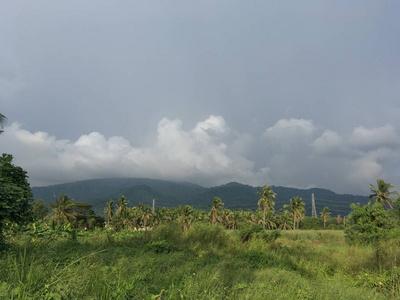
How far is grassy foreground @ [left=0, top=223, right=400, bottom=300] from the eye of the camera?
3199 mm

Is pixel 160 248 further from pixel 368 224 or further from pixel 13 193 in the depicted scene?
pixel 368 224

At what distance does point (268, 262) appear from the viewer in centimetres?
898

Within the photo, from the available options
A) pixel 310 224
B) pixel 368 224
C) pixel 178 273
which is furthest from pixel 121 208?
pixel 178 273

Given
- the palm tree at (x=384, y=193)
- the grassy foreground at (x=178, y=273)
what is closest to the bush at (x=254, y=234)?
the grassy foreground at (x=178, y=273)

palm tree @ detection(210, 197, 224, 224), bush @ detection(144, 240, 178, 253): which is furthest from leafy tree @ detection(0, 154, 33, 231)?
palm tree @ detection(210, 197, 224, 224)

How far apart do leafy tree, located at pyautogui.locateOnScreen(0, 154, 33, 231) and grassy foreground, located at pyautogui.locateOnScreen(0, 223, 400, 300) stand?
934 millimetres

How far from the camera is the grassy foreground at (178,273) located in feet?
10.5

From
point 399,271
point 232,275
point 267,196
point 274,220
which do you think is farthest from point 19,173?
point 274,220

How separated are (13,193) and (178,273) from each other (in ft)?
16.7

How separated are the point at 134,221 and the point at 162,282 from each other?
2714 inches

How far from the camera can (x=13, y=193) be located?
6.57m

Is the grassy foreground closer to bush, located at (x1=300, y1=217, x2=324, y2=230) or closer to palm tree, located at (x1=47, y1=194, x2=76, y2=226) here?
palm tree, located at (x1=47, y1=194, x2=76, y2=226)

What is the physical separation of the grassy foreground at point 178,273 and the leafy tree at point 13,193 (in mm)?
934

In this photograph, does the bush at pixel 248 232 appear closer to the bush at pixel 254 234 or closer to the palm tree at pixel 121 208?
the bush at pixel 254 234
